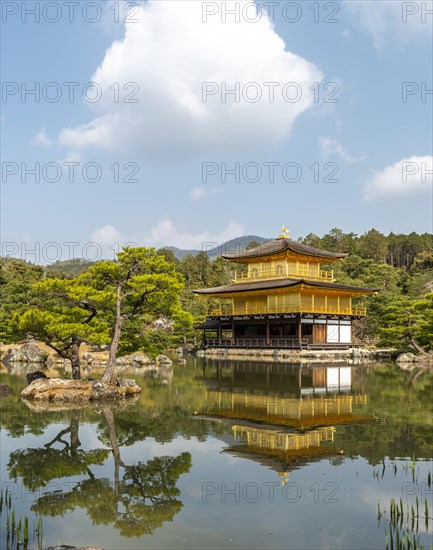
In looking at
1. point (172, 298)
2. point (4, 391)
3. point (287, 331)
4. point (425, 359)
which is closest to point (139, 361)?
point (287, 331)

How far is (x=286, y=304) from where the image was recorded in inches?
1906

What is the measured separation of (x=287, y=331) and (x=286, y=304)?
290 cm

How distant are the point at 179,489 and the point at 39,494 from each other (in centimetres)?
251

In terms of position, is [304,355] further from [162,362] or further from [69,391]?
[69,391]

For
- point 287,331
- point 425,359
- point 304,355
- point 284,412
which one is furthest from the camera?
point 287,331

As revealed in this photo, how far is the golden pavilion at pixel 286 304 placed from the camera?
155 ft

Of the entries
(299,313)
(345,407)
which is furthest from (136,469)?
(299,313)

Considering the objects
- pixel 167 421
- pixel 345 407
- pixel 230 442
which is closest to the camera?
pixel 230 442

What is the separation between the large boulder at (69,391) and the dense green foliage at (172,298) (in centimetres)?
186

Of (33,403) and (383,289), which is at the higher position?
(383,289)

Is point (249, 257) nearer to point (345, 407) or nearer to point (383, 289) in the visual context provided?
point (383, 289)

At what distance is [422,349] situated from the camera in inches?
1748

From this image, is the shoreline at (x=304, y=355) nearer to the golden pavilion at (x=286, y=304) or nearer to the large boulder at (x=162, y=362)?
the golden pavilion at (x=286, y=304)

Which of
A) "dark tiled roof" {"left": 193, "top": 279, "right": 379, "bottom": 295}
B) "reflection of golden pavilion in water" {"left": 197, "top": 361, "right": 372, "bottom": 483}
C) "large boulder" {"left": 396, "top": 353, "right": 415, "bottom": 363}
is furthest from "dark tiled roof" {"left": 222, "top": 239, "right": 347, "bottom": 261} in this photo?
"reflection of golden pavilion in water" {"left": 197, "top": 361, "right": 372, "bottom": 483}
